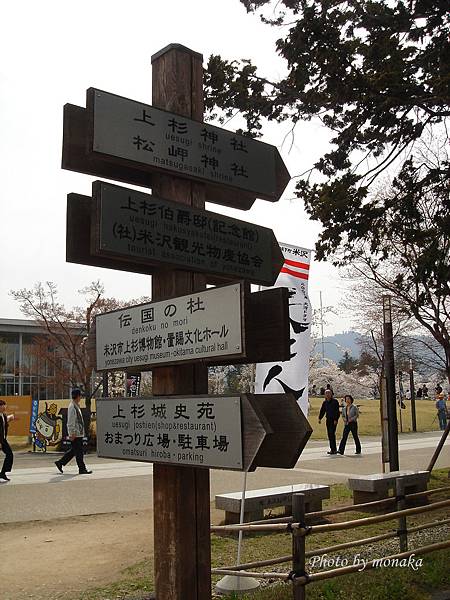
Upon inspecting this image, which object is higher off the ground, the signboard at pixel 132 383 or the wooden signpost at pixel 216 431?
the signboard at pixel 132 383

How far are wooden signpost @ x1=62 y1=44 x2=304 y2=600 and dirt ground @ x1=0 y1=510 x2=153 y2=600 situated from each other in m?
2.58

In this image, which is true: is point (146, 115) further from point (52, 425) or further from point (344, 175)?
point (52, 425)

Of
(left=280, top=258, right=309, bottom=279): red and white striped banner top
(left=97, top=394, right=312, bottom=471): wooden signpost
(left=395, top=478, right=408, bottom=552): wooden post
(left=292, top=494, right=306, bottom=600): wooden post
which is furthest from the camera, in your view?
(left=280, top=258, right=309, bottom=279): red and white striped banner top

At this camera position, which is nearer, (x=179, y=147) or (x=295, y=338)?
→ (x=179, y=147)

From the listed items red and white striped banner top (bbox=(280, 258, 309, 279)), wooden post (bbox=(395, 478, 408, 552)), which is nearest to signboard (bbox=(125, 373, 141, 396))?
red and white striped banner top (bbox=(280, 258, 309, 279))

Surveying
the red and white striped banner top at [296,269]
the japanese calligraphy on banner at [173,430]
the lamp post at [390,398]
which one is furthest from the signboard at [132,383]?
the japanese calligraphy on banner at [173,430]

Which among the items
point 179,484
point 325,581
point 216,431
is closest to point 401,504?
point 325,581

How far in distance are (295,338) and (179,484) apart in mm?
4483

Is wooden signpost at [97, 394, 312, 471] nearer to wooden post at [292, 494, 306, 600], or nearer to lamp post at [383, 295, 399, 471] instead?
wooden post at [292, 494, 306, 600]

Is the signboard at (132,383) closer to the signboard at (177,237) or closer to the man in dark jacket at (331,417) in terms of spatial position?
the man in dark jacket at (331,417)

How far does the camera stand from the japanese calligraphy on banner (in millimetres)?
2982

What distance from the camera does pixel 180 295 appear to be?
3.34m

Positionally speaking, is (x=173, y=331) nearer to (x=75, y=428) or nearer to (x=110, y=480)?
(x=110, y=480)

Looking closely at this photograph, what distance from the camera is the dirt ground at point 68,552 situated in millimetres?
5727
